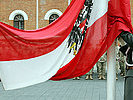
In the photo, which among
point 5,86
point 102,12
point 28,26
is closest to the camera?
point 5,86

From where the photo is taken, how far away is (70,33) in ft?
15.1

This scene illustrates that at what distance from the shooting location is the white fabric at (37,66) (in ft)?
14.1

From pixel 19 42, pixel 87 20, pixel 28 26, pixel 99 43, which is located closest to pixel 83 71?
pixel 99 43

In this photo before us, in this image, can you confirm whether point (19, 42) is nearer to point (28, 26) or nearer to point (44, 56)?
point (44, 56)

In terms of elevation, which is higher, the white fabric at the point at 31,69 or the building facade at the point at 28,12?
the building facade at the point at 28,12

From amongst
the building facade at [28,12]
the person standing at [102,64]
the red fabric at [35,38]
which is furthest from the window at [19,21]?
the red fabric at [35,38]

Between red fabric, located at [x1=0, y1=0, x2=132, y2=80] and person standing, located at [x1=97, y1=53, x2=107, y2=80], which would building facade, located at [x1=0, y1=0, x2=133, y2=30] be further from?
red fabric, located at [x1=0, y1=0, x2=132, y2=80]

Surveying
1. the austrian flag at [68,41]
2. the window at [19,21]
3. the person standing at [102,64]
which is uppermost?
the window at [19,21]

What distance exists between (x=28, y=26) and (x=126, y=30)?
18.2 m

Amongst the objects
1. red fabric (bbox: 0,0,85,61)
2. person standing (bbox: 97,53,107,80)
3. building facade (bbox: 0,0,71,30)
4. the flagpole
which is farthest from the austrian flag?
building facade (bbox: 0,0,71,30)

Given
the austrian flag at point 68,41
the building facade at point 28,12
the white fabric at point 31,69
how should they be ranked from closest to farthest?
1. the white fabric at point 31,69
2. the austrian flag at point 68,41
3. the building facade at point 28,12

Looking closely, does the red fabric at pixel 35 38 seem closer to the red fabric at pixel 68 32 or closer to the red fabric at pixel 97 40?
the red fabric at pixel 68 32

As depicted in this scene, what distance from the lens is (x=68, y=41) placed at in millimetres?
4602

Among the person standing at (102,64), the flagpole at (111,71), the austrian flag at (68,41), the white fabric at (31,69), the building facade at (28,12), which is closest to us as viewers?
the white fabric at (31,69)
